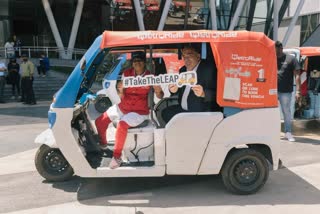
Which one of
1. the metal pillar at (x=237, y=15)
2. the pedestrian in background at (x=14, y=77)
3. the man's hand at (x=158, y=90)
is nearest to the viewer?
the man's hand at (x=158, y=90)

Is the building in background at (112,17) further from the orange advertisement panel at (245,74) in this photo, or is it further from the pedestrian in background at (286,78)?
the orange advertisement panel at (245,74)

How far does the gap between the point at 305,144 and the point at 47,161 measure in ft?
15.4

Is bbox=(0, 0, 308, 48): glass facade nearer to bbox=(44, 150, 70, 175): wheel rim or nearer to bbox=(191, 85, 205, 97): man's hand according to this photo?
bbox=(44, 150, 70, 175): wheel rim

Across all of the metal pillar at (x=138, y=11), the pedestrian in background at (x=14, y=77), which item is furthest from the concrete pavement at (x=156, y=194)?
the metal pillar at (x=138, y=11)

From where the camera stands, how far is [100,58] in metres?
5.03

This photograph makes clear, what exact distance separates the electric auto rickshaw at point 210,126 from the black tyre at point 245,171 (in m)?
0.01

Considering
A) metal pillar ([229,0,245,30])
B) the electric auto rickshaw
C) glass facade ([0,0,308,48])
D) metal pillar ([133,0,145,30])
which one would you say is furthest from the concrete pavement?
metal pillar ([229,0,245,30])

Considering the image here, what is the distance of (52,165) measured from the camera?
5148 millimetres

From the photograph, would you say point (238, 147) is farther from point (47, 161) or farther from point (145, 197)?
point (47, 161)

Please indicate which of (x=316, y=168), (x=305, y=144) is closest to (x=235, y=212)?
(x=316, y=168)

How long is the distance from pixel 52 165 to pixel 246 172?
2.55m

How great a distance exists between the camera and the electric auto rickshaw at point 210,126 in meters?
4.43

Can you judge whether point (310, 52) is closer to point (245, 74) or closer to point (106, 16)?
point (245, 74)

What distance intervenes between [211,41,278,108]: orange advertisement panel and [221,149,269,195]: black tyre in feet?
2.04
